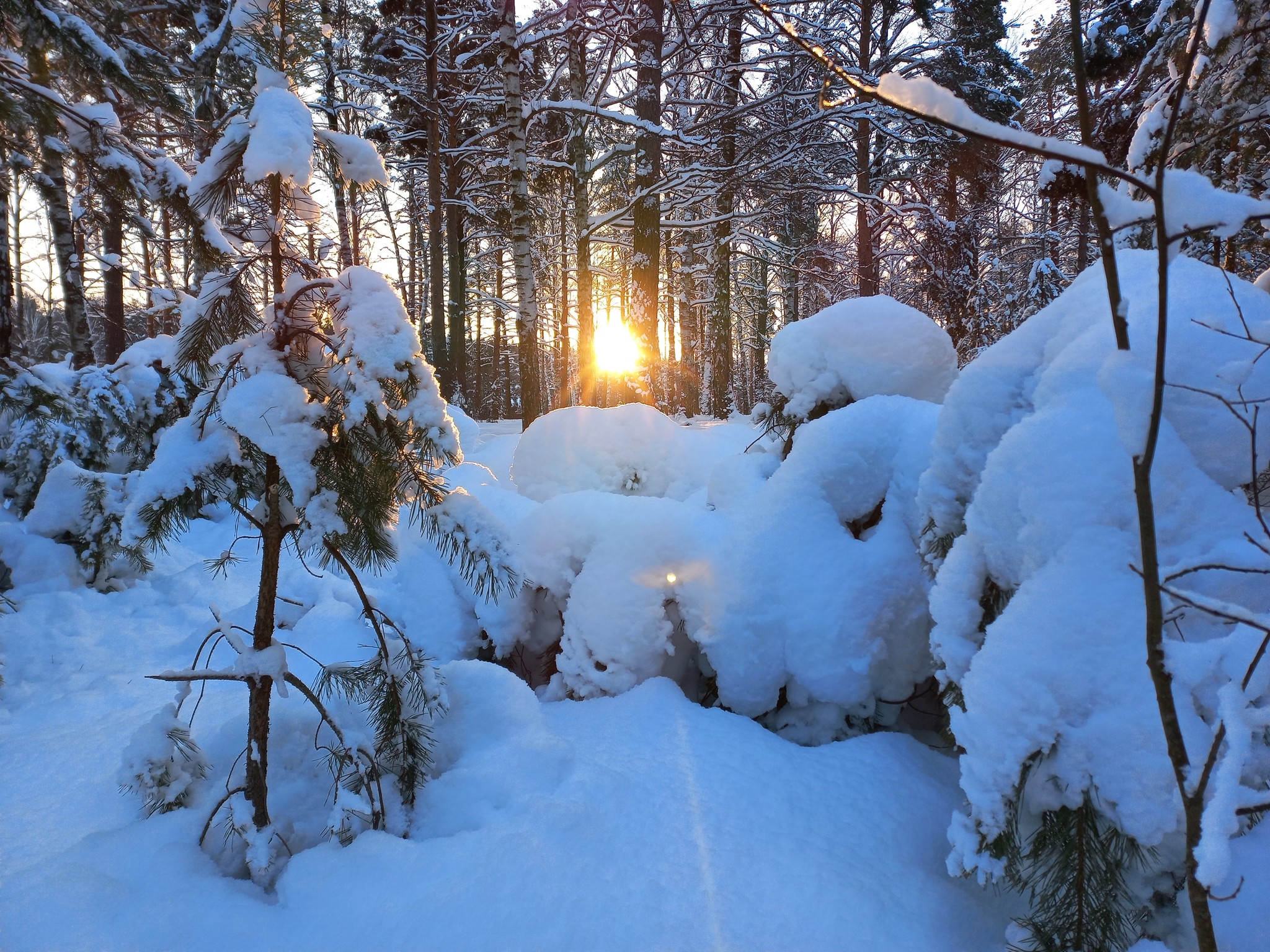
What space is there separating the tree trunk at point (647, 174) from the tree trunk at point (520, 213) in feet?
4.52

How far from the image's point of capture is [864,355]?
10.3 feet

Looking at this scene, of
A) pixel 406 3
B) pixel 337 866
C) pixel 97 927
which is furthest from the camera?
pixel 406 3

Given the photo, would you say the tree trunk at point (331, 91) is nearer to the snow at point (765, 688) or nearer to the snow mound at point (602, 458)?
the snow mound at point (602, 458)

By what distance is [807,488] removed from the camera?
2740 millimetres

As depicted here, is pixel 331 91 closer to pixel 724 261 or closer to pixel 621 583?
pixel 724 261

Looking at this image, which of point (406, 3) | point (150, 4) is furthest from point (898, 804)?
point (406, 3)

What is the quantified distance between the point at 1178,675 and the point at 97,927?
237 cm

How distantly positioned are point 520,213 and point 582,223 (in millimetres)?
2755

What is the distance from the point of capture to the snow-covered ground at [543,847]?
1.61 m

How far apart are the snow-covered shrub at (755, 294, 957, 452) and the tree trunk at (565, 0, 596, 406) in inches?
276

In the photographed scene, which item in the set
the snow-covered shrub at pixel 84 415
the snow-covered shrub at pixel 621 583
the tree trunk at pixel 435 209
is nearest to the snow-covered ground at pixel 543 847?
the snow-covered shrub at pixel 621 583

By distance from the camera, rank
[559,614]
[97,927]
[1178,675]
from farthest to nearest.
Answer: [559,614] → [97,927] → [1178,675]

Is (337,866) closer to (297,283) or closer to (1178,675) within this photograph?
(297,283)

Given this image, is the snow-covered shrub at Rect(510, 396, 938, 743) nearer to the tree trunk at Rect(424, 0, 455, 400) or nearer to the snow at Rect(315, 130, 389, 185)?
the snow at Rect(315, 130, 389, 185)
